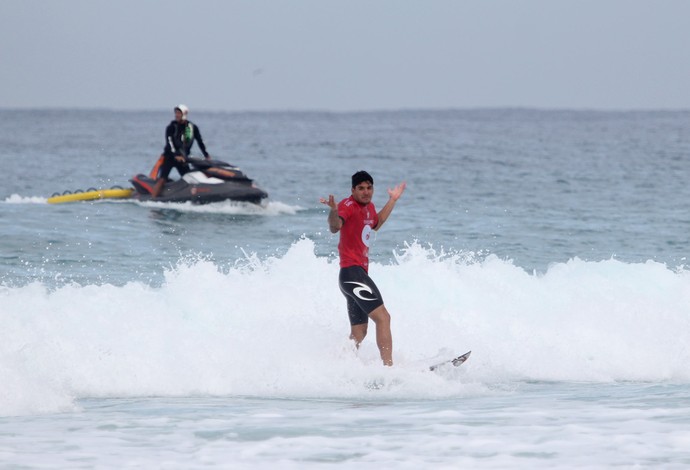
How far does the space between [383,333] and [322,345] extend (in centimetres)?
93

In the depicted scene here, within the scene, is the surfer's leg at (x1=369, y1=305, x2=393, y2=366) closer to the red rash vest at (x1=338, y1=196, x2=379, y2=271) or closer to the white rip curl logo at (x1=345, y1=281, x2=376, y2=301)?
the white rip curl logo at (x1=345, y1=281, x2=376, y2=301)

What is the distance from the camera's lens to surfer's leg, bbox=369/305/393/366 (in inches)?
349

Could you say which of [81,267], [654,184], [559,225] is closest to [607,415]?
[81,267]

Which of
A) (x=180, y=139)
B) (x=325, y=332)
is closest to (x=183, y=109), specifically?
(x=180, y=139)

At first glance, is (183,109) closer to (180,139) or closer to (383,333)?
(180,139)

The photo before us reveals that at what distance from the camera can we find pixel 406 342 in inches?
424

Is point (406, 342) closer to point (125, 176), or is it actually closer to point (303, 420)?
point (303, 420)

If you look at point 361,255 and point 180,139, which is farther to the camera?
point 180,139

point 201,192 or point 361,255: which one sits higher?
point 361,255

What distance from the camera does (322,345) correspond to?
380 inches

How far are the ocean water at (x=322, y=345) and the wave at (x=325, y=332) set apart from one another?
0.03 m

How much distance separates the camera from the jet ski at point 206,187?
21719mm

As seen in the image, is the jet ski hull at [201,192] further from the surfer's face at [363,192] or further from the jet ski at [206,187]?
the surfer's face at [363,192]

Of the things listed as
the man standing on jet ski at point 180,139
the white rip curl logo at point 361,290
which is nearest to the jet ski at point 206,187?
the man standing on jet ski at point 180,139
